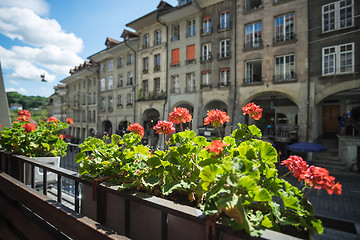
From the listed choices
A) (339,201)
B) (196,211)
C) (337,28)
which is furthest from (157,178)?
(337,28)

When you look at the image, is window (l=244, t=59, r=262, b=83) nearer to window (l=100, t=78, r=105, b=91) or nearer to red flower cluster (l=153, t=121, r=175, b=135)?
red flower cluster (l=153, t=121, r=175, b=135)

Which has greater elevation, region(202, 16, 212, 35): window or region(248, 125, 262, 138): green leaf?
region(202, 16, 212, 35): window

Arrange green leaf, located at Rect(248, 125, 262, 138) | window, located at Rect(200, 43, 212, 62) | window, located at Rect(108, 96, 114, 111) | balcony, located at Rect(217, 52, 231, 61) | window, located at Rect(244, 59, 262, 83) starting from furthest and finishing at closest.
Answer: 1. window, located at Rect(108, 96, 114, 111)
2. window, located at Rect(200, 43, 212, 62)
3. balcony, located at Rect(217, 52, 231, 61)
4. window, located at Rect(244, 59, 262, 83)
5. green leaf, located at Rect(248, 125, 262, 138)

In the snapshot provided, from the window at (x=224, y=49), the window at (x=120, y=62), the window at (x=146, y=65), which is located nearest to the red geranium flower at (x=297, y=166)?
the window at (x=224, y=49)

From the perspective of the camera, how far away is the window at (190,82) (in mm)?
18873

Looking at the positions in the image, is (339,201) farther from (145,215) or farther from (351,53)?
(145,215)

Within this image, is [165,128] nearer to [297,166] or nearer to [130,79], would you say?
[297,166]

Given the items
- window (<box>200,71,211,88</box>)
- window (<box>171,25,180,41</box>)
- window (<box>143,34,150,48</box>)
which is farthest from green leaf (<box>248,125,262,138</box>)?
window (<box>143,34,150,48</box>)

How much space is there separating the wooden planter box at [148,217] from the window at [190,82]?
688 inches

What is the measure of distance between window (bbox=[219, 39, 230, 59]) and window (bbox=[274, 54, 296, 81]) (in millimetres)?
3920

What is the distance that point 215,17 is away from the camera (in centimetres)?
1752

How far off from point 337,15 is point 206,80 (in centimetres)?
961

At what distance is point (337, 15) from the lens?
12.7 m

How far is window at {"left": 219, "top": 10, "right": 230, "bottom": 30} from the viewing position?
17.0 m
